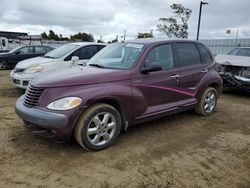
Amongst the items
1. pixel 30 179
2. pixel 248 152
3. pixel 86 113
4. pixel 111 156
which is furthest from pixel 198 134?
pixel 30 179

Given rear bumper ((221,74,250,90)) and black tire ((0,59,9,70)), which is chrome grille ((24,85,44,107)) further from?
black tire ((0,59,9,70))

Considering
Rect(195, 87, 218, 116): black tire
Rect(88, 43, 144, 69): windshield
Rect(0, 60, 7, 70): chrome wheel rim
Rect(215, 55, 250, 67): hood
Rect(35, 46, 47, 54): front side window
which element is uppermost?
Rect(88, 43, 144, 69): windshield

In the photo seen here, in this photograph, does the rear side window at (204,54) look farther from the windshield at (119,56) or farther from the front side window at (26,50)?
the front side window at (26,50)

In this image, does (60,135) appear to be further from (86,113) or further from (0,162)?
(0,162)

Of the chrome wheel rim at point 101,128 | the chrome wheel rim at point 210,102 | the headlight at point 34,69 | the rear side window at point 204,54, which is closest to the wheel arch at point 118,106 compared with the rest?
the chrome wheel rim at point 101,128

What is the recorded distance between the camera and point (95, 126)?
4074 mm

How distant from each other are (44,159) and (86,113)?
850 millimetres

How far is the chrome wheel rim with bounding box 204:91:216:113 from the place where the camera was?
6.19 metres

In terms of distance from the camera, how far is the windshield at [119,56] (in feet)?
15.6

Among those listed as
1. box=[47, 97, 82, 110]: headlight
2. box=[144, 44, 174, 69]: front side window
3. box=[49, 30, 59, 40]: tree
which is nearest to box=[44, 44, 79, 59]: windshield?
box=[144, 44, 174, 69]: front side window

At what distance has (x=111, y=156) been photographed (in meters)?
3.99

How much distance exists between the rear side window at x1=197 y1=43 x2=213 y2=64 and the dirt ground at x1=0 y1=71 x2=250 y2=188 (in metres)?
1.45

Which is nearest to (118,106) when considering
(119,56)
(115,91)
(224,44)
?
(115,91)

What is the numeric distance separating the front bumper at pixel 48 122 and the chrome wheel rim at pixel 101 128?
0.36 m
